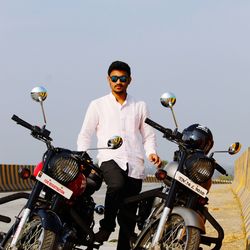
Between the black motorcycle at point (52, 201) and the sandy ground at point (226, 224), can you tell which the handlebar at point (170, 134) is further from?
the sandy ground at point (226, 224)

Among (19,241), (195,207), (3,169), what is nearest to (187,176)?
(195,207)

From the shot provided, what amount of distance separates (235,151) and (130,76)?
1371 millimetres

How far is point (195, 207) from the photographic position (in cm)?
671

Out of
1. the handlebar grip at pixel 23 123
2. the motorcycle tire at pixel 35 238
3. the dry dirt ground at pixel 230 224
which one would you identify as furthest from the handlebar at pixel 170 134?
the dry dirt ground at pixel 230 224

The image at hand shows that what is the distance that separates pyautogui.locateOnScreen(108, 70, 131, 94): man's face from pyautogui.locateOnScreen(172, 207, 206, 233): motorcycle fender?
1690 millimetres

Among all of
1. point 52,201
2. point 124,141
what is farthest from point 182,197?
point 124,141

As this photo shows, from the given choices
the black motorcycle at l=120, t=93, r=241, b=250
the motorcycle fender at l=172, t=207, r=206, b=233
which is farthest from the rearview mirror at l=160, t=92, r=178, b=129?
the motorcycle fender at l=172, t=207, r=206, b=233

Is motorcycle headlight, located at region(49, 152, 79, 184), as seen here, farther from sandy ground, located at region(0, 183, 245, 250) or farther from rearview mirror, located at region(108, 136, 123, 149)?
sandy ground, located at region(0, 183, 245, 250)

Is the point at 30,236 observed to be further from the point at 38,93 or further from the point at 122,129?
the point at 122,129

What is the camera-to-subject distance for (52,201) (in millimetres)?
6793

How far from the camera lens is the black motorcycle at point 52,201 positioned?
21.2 ft

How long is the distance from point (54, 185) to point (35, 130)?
1.57ft

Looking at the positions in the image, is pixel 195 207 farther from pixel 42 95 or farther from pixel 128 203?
pixel 42 95

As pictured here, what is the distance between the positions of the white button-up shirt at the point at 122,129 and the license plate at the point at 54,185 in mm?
971
